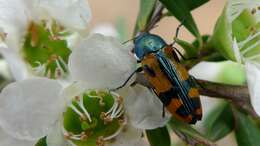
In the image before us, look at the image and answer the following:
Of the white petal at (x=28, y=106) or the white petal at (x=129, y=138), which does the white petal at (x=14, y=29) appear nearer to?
the white petal at (x=28, y=106)

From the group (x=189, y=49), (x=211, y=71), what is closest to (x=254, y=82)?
(x=189, y=49)

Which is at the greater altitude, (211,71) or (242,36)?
(242,36)

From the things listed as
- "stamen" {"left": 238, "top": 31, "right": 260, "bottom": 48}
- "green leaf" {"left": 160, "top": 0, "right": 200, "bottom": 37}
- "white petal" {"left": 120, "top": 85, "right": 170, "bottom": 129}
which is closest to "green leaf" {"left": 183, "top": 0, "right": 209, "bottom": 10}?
"green leaf" {"left": 160, "top": 0, "right": 200, "bottom": 37}

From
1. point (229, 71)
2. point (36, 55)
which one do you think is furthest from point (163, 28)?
point (36, 55)

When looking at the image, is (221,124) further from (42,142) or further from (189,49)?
(42,142)

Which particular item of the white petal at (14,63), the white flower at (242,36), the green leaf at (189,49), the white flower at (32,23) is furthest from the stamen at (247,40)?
the white petal at (14,63)

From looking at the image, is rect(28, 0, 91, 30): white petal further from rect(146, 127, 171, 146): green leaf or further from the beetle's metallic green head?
rect(146, 127, 171, 146): green leaf
